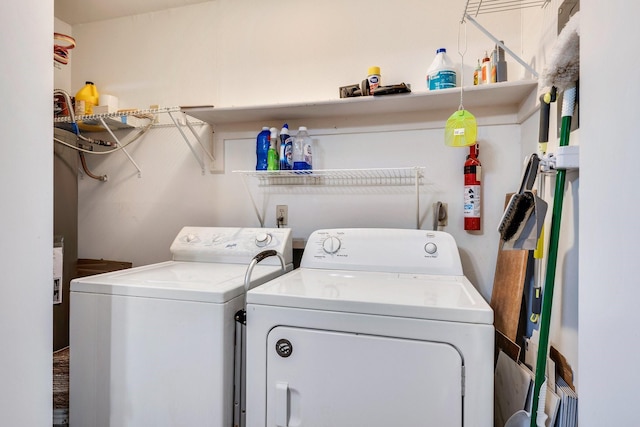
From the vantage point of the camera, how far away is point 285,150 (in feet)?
6.30

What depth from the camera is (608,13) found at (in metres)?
0.64

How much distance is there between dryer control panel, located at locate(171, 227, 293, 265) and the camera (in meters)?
1.81

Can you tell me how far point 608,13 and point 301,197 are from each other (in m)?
1.67

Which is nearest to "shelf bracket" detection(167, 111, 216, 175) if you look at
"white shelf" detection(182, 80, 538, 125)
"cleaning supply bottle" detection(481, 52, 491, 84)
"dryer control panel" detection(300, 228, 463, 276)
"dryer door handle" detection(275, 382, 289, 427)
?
"white shelf" detection(182, 80, 538, 125)

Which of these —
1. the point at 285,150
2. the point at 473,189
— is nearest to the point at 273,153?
the point at 285,150

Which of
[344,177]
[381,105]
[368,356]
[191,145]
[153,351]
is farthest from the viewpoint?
[191,145]

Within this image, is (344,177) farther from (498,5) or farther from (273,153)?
(498,5)

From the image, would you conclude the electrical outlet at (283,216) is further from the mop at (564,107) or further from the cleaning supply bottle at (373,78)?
the mop at (564,107)

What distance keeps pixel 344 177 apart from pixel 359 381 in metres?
1.28

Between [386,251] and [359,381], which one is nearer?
[359,381]

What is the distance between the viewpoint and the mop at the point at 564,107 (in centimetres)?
88

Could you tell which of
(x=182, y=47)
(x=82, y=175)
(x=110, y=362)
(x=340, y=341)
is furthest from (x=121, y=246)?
(x=340, y=341)

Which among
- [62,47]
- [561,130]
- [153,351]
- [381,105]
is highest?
[62,47]

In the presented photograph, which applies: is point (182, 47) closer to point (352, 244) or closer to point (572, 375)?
point (352, 244)
